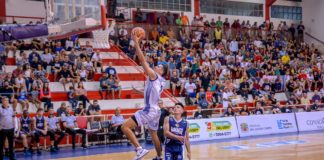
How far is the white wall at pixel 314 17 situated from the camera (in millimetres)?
38875

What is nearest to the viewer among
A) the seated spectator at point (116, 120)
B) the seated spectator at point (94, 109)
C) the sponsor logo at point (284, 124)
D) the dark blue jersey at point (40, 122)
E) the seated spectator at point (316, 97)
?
the dark blue jersey at point (40, 122)

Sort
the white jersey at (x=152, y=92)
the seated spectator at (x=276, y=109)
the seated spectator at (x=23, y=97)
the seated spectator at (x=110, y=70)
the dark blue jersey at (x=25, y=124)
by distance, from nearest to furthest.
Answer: the white jersey at (x=152, y=92) < the dark blue jersey at (x=25, y=124) < the seated spectator at (x=23, y=97) < the seated spectator at (x=110, y=70) < the seated spectator at (x=276, y=109)

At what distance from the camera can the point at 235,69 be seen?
28.2 metres

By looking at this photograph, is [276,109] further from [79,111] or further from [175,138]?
[175,138]

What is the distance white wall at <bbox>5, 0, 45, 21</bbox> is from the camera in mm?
26125

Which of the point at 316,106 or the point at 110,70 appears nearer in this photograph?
the point at 110,70

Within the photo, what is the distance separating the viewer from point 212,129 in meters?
20.6

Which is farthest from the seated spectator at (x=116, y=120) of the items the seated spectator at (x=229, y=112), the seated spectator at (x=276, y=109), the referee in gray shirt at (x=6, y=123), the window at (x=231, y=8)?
the window at (x=231, y=8)

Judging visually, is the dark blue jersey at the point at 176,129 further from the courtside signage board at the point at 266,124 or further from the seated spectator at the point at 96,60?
the seated spectator at the point at 96,60

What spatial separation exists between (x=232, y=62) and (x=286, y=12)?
1259cm

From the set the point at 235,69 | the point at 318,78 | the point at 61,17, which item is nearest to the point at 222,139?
the point at 235,69

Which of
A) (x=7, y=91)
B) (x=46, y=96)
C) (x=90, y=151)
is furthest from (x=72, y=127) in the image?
(x=7, y=91)

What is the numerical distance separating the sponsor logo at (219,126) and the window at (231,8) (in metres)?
15.1

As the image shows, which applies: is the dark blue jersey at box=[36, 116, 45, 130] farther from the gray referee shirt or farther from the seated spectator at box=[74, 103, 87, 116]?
the gray referee shirt
